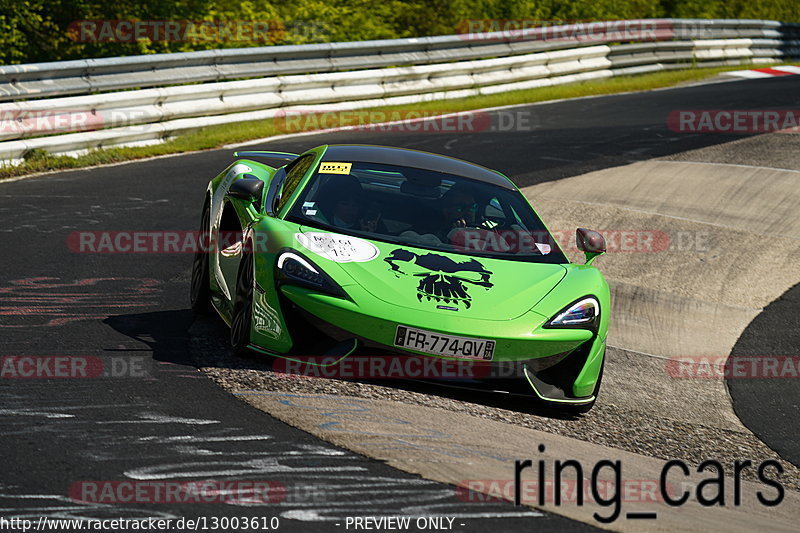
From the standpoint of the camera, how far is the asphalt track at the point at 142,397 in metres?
4.37

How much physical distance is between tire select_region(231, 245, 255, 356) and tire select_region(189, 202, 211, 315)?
0.95 m

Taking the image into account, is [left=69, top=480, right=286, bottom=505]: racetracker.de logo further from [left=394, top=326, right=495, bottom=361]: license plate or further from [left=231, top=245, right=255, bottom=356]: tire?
[left=231, top=245, right=255, bottom=356]: tire

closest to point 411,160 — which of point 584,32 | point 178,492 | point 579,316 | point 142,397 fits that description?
point 579,316

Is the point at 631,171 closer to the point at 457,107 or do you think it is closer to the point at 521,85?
the point at 457,107

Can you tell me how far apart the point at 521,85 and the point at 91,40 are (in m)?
8.56

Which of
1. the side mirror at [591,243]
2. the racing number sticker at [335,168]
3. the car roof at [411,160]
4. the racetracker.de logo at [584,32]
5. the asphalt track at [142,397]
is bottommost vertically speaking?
the asphalt track at [142,397]

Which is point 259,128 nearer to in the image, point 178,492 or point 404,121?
point 404,121

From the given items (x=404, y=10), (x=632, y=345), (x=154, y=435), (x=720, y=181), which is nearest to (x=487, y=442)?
(x=154, y=435)

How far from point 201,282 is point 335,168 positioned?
127 cm

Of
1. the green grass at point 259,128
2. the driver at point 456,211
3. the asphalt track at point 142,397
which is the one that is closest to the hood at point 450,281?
the driver at point 456,211

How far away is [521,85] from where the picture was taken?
22109 millimetres

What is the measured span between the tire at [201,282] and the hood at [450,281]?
1.58 m

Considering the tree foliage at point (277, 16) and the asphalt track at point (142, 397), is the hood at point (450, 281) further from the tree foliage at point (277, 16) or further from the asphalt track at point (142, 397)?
the tree foliage at point (277, 16)

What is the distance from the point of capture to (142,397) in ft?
18.3
